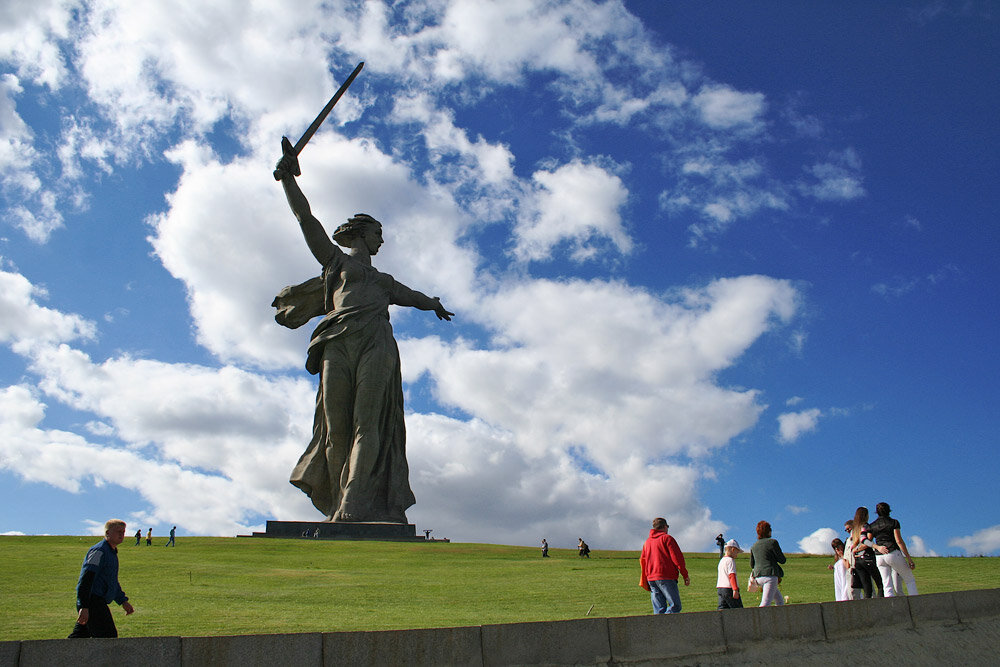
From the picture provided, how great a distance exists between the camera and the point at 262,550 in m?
18.5

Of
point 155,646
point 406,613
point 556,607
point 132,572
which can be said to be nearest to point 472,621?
point 406,613

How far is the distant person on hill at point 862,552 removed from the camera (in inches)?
392

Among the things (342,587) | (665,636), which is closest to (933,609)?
(665,636)

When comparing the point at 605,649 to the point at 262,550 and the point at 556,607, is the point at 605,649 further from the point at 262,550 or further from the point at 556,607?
the point at 262,550

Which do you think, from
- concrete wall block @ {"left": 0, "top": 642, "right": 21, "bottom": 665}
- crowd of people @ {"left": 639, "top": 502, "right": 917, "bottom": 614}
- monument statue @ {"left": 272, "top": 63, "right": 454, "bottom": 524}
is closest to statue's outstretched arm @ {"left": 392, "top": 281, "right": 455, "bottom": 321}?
monument statue @ {"left": 272, "top": 63, "right": 454, "bottom": 524}

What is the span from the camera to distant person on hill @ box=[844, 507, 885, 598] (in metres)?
9.97

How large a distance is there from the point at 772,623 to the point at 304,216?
19.1 m

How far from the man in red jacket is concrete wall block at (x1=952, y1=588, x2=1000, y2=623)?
342 centimetres

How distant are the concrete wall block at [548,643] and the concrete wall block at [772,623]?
1.42m

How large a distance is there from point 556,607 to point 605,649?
377 cm

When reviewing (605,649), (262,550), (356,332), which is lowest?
(605,649)

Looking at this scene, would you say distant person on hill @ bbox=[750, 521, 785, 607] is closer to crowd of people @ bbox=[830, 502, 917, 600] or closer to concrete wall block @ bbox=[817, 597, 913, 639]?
concrete wall block @ bbox=[817, 597, 913, 639]

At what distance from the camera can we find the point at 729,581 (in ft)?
29.4

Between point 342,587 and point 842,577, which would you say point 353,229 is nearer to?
point 342,587
